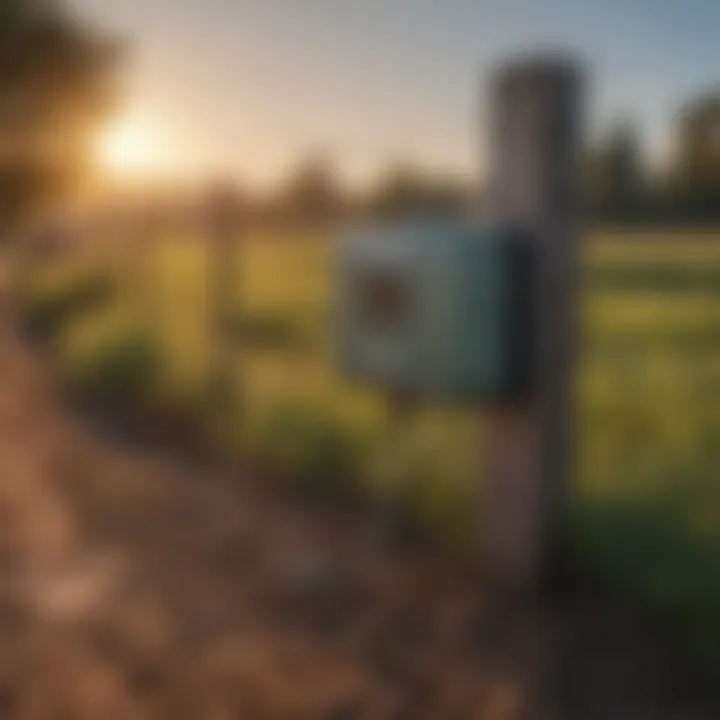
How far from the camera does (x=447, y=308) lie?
1512 millimetres

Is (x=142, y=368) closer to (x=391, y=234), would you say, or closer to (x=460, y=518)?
(x=460, y=518)

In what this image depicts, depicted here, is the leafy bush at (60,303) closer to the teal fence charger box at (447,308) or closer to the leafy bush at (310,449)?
the leafy bush at (310,449)

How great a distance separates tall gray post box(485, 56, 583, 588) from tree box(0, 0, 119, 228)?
3.92 feet

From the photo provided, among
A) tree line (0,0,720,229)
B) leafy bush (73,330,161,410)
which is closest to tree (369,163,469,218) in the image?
tree line (0,0,720,229)

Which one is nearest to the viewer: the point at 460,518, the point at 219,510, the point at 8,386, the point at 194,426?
the point at 460,518

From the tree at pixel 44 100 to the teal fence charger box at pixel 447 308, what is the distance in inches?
41.9

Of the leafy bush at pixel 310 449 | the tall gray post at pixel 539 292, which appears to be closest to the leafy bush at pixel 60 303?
the leafy bush at pixel 310 449

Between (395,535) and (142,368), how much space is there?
1590 millimetres

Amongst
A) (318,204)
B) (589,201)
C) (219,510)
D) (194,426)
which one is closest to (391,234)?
(318,204)

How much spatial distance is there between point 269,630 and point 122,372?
1842 millimetres

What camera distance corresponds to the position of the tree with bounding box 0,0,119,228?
2.53m

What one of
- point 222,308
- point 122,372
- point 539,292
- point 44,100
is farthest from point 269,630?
point 44,100

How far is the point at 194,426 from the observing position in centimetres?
283

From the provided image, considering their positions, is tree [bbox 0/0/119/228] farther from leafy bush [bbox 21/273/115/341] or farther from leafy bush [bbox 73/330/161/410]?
leafy bush [bbox 73/330/161/410]
